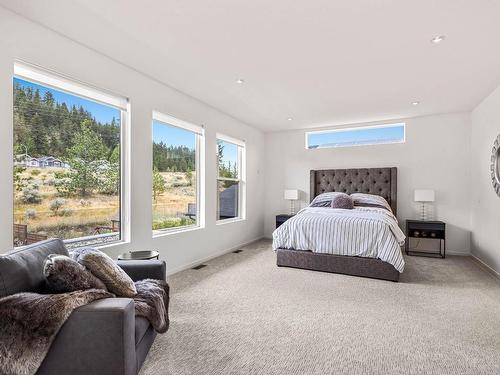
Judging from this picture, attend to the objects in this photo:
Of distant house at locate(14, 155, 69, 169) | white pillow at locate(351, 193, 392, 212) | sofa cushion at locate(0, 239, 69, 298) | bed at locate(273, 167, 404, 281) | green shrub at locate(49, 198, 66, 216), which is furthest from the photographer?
white pillow at locate(351, 193, 392, 212)

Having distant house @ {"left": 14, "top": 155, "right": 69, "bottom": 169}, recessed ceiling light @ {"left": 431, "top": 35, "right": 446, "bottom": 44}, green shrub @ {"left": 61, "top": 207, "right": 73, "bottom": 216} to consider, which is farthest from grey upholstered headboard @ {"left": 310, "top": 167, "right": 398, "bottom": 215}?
distant house @ {"left": 14, "top": 155, "right": 69, "bottom": 169}

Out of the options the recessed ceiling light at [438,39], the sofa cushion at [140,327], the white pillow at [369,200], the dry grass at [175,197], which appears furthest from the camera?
the white pillow at [369,200]

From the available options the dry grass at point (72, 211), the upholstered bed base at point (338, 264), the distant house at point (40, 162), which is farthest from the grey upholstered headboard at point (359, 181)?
the distant house at point (40, 162)

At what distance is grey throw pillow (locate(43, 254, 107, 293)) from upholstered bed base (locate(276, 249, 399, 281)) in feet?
9.60

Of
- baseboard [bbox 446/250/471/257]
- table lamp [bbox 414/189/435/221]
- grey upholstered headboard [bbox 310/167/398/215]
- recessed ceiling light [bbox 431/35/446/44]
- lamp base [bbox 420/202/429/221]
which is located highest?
recessed ceiling light [bbox 431/35/446/44]

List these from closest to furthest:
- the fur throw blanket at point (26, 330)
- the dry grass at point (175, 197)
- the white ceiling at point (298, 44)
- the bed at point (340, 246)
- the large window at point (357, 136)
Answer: the fur throw blanket at point (26, 330), the white ceiling at point (298, 44), the bed at point (340, 246), the dry grass at point (175, 197), the large window at point (357, 136)

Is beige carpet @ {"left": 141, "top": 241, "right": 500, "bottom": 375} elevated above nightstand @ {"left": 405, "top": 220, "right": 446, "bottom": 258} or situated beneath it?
situated beneath

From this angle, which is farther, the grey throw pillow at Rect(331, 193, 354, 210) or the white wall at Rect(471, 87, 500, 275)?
the grey throw pillow at Rect(331, 193, 354, 210)

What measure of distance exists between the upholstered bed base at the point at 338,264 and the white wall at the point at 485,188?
5.05ft

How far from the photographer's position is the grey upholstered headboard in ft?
17.7

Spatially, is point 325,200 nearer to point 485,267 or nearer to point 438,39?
point 485,267

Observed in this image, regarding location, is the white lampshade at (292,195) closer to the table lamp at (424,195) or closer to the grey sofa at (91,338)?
the table lamp at (424,195)

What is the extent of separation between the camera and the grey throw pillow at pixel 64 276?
58.8 inches

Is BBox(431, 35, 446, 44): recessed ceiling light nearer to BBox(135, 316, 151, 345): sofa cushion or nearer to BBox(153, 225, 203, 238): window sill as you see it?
BBox(135, 316, 151, 345): sofa cushion
